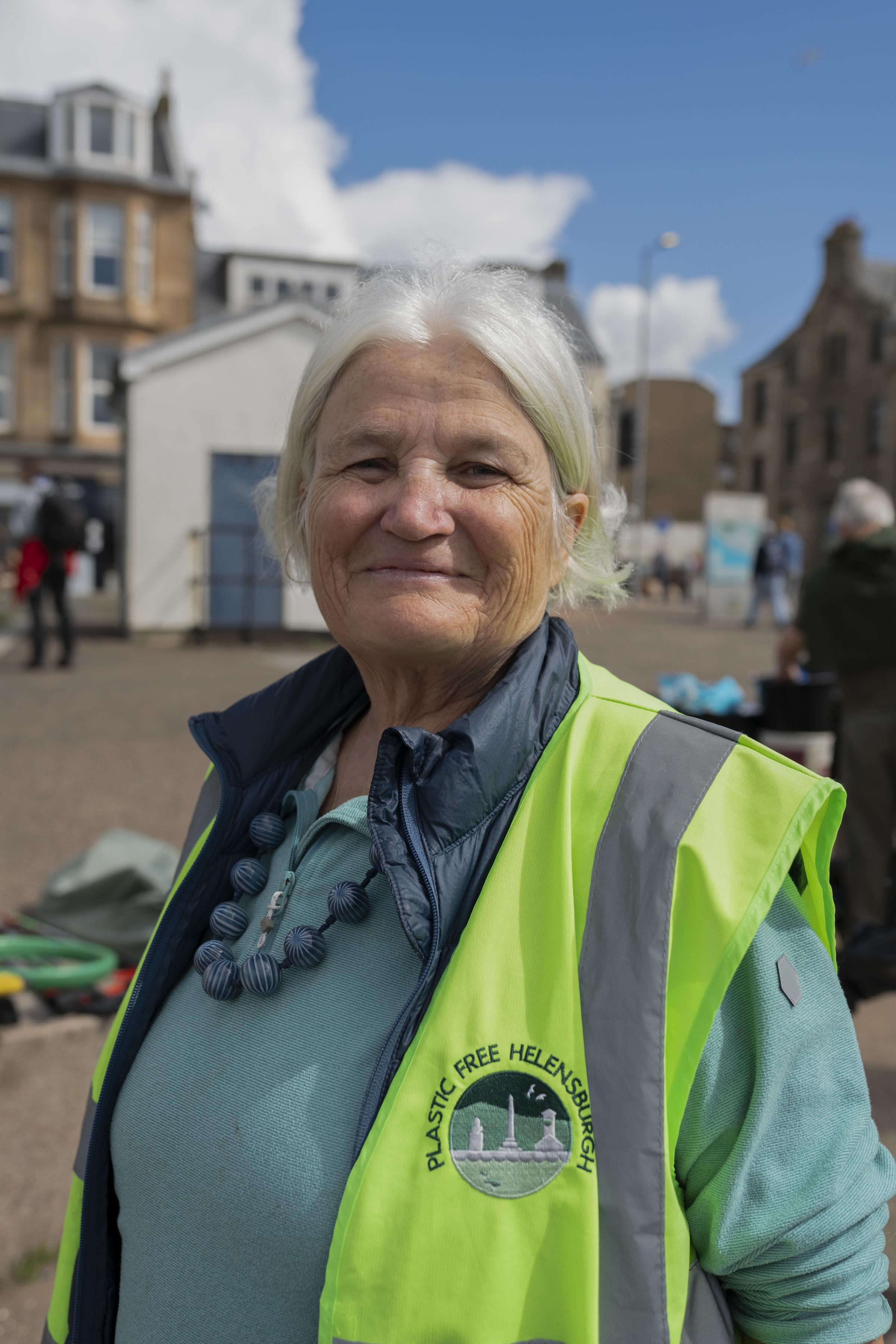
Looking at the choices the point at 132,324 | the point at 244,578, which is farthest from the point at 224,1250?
the point at 132,324

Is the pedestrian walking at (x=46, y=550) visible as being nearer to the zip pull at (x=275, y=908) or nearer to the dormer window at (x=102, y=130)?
the zip pull at (x=275, y=908)

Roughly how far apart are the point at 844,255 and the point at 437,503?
51.3 meters

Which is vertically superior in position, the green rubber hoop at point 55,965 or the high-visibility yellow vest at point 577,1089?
the high-visibility yellow vest at point 577,1089

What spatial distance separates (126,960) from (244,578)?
11.6 m

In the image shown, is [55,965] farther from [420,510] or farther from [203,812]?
[420,510]

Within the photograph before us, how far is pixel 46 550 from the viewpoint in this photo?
12227 mm

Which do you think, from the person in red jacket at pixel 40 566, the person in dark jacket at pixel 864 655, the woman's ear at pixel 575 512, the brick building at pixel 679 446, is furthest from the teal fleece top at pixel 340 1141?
the brick building at pixel 679 446

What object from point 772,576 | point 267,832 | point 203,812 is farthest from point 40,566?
point 772,576

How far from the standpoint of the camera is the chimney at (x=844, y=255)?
46156mm

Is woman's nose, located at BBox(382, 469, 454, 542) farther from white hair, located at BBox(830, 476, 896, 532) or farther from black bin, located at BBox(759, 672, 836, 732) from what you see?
white hair, located at BBox(830, 476, 896, 532)

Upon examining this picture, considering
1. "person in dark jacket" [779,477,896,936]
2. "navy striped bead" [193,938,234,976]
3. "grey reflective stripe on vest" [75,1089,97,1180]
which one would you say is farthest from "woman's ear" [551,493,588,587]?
"person in dark jacket" [779,477,896,936]

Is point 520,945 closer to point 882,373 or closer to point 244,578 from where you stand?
point 244,578

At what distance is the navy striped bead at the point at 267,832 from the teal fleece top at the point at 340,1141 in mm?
82

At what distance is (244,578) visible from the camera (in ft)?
51.0
